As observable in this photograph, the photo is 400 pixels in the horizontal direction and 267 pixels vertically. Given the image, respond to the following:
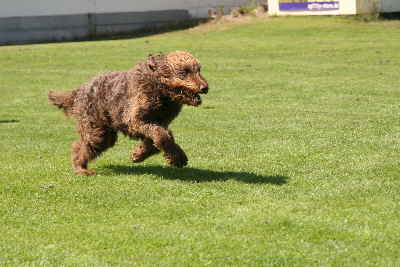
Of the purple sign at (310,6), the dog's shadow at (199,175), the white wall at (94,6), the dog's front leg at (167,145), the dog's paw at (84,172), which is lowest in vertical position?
the dog's shadow at (199,175)

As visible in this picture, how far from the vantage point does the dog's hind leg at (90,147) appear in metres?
10.1

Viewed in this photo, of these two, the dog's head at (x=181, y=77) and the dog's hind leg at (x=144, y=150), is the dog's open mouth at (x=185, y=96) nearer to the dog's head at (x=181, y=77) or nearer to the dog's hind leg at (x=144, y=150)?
the dog's head at (x=181, y=77)

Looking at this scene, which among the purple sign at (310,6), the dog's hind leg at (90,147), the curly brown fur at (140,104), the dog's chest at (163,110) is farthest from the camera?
the purple sign at (310,6)

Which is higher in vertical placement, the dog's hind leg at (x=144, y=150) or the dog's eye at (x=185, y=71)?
the dog's eye at (x=185, y=71)

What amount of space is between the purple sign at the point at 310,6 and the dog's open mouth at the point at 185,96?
28727mm

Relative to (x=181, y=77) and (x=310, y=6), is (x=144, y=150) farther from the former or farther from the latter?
(x=310, y=6)

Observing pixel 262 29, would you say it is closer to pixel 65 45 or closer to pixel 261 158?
pixel 65 45

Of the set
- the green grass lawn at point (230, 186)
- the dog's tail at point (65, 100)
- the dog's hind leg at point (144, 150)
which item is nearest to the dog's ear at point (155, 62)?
the dog's hind leg at point (144, 150)

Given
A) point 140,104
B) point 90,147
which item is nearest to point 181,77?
point 140,104

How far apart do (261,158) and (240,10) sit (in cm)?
3105

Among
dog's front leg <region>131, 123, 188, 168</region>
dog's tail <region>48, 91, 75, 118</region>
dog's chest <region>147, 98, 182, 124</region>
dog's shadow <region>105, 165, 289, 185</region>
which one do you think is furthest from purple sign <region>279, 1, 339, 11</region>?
dog's front leg <region>131, 123, 188, 168</region>

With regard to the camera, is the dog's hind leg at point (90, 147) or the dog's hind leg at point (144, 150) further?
the dog's hind leg at point (90, 147)

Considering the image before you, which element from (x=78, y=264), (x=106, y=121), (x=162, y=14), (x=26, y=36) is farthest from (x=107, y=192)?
(x=162, y=14)

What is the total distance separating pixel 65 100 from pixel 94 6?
30.3m
